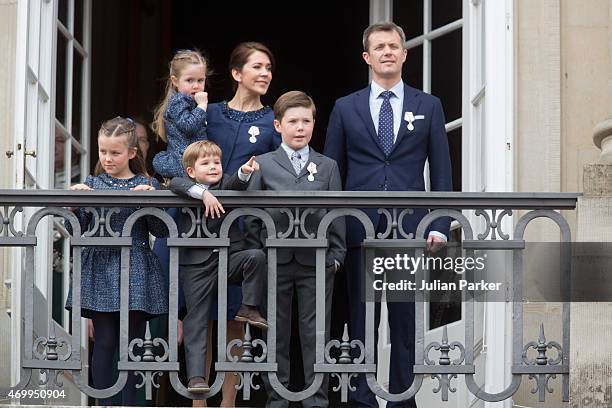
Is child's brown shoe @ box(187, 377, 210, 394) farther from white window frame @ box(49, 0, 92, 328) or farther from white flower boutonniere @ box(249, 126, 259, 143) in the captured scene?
white window frame @ box(49, 0, 92, 328)

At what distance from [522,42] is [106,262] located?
260 cm

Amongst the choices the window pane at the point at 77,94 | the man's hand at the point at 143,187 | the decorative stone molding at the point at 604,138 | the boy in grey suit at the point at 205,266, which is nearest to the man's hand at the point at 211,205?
the boy in grey suit at the point at 205,266

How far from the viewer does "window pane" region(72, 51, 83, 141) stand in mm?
10180

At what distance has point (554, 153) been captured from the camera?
9.09 m

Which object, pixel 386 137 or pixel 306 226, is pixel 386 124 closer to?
pixel 386 137

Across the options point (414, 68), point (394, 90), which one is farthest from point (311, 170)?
point (414, 68)

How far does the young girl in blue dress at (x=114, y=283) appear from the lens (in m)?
7.99

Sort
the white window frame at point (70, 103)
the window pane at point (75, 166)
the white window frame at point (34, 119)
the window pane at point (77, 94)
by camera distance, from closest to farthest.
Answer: the white window frame at point (34, 119) < the white window frame at point (70, 103) < the window pane at point (75, 166) < the window pane at point (77, 94)

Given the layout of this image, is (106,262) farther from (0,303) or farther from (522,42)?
(522,42)

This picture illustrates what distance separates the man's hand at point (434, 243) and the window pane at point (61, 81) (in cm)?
275

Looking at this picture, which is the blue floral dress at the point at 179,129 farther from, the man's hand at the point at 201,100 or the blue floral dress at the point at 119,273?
the blue floral dress at the point at 119,273

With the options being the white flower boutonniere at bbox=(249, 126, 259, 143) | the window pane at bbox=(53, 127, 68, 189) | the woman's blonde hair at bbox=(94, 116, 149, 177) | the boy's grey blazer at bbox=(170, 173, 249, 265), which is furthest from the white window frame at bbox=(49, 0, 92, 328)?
the boy's grey blazer at bbox=(170, 173, 249, 265)

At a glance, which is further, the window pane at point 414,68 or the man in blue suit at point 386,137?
the window pane at point 414,68

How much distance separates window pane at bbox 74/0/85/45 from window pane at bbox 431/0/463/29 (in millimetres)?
2056
